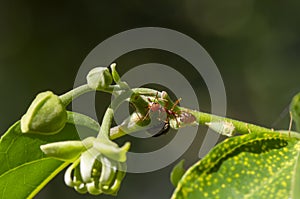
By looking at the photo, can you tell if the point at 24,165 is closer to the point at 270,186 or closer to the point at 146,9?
the point at 270,186

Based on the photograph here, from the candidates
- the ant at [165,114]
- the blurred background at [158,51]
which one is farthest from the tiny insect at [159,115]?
the blurred background at [158,51]

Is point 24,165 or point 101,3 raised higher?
point 24,165

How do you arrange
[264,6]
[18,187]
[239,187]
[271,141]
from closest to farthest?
[239,187], [271,141], [18,187], [264,6]

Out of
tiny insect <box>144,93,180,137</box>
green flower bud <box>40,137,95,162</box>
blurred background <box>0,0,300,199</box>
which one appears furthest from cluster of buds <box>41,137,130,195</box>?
blurred background <box>0,0,300,199</box>

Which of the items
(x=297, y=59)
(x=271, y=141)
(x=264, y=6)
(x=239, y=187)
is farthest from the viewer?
(x=264, y=6)

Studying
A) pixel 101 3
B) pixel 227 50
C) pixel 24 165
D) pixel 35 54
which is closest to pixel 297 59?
pixel 227 50

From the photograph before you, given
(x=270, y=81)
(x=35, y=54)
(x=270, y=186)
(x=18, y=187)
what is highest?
(x=270, y=186)

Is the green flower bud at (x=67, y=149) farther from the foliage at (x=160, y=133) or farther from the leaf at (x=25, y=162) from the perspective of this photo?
the leaf at (x=25, y=162)
